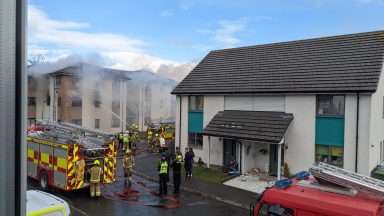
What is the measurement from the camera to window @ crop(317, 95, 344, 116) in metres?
16.1

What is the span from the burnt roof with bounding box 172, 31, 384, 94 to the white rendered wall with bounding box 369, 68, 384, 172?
3.79 ft

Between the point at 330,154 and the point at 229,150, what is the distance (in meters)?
5.60

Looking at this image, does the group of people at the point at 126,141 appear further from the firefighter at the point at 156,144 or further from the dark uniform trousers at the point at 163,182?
the dark uniform trousers at the point at 163,182

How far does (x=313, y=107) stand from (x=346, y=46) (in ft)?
13.9

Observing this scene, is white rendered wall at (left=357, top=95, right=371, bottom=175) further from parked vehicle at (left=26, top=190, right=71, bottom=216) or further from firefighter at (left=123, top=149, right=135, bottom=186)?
parked vehicle at (left=26, top=190, right=71, bottom=216)

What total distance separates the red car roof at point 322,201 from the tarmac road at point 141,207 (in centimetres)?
520

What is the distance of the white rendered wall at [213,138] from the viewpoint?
20.0m

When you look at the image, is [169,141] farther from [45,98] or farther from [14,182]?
[14,182]

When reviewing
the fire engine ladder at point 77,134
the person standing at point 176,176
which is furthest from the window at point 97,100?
the person standing at point 176,176

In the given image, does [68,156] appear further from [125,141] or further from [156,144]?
[156,144]

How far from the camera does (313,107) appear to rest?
16734 millimetres

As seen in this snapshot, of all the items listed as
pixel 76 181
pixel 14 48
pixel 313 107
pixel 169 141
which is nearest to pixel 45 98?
pixel 169 141

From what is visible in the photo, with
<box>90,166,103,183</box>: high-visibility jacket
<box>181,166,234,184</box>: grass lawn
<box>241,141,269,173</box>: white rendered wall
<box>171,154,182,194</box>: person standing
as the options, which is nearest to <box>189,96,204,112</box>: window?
<box>181,166,234,184</box>: grass lawn

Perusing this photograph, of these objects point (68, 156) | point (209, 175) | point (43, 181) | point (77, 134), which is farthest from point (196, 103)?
point (68, 156)
